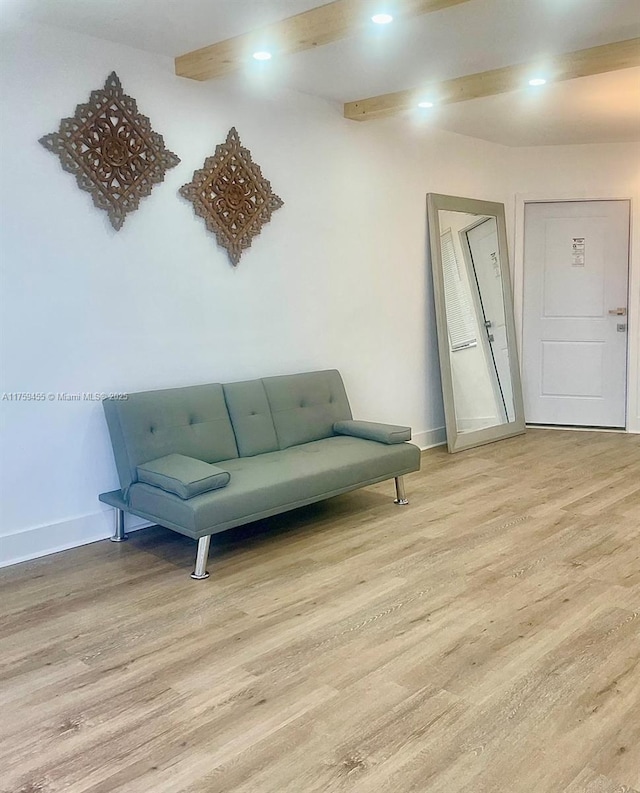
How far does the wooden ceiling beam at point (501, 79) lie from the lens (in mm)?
3562

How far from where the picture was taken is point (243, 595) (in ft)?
9.66

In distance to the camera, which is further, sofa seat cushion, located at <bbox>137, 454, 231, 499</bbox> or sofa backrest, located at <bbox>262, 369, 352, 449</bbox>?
sofa backrest, located at <bbox>262, 369, 352, 449</bbox>

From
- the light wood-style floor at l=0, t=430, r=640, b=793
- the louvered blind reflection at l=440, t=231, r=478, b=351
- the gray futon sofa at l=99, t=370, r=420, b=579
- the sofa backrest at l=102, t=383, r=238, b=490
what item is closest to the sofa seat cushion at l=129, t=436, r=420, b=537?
the gray futon sofa at l=99, t=370, r=420, b=579

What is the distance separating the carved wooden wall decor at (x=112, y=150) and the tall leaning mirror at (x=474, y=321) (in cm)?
255

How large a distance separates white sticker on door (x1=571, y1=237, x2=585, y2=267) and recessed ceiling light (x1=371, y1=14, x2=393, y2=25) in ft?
12.4

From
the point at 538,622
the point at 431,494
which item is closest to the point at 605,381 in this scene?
the point at 431,494

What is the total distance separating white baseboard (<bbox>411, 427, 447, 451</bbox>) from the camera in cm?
559

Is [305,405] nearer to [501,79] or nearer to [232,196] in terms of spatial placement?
[232,196]

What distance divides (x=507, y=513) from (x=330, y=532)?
1047 mm

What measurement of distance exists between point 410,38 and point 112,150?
5.15 feet

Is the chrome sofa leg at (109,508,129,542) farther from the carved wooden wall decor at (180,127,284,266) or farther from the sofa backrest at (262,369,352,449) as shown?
the carved wooden wall decor at (180,127,284,266)

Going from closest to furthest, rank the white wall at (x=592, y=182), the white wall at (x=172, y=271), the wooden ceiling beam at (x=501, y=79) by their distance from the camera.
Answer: the white wall at (x=172, y=271) < the wooden ceiling beam at (x=501, y=79) < the white wall at (x=592, y=182)

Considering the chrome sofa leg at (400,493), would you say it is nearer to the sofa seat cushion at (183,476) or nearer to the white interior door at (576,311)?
the sofa seat cushion at (183,476)

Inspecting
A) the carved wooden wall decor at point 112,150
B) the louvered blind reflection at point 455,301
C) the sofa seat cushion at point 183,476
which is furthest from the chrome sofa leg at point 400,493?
the carved wooden wall decor at point 112,150
